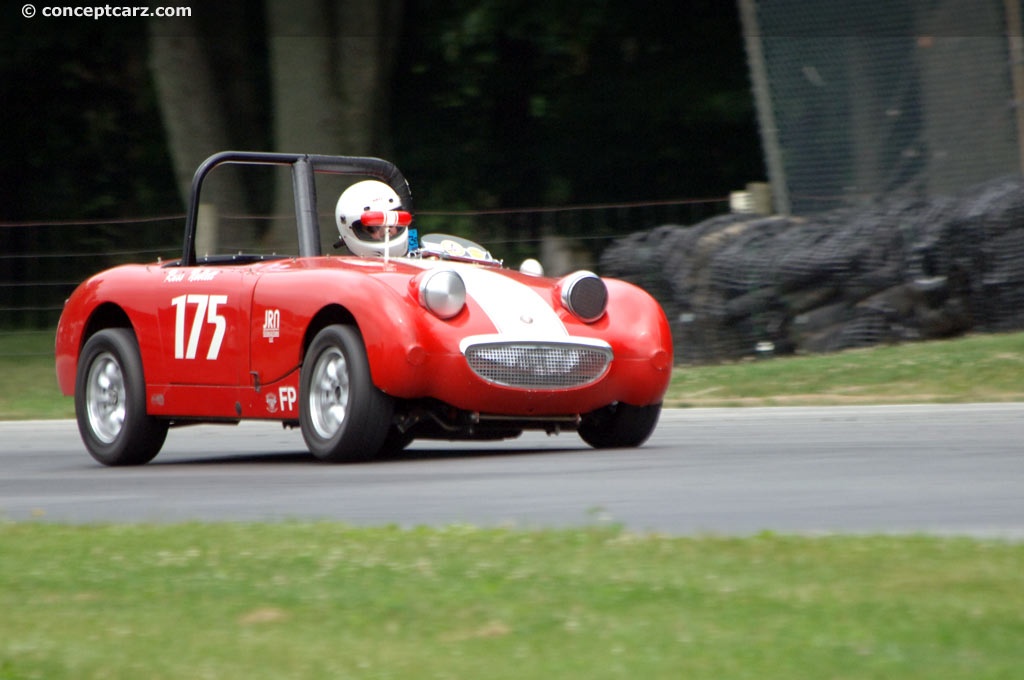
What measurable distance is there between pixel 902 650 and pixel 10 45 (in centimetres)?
2283

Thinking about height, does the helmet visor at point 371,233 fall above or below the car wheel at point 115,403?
above

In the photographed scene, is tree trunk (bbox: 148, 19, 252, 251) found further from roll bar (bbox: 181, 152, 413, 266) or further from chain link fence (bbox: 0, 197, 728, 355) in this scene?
roll bar (bbox: 181, 152, 413, 266)

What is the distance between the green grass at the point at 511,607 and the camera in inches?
164

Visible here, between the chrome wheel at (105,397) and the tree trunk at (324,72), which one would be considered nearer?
the chrome wheel at (105,397)

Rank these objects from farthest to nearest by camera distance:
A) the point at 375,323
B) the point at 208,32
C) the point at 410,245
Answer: the point at 208,32 < the point at 410,245 < the point at 375,323

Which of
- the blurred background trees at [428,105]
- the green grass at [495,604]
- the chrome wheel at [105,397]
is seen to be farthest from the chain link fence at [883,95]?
the green grass at [495,604]

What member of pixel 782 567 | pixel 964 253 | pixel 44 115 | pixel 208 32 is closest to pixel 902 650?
pixel 782 567

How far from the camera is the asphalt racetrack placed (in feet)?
22.1

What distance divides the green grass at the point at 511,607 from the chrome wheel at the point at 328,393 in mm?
3195

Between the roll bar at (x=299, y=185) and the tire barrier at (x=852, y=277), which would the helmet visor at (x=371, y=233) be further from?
the tire barrier at (x=852, y=277)

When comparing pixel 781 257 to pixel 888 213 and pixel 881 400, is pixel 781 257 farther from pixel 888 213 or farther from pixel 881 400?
pixel 881 400

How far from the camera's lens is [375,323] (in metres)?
9.23

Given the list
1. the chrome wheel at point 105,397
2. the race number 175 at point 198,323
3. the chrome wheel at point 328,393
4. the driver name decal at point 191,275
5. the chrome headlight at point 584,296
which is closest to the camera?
the chrome wheel at point 328,393

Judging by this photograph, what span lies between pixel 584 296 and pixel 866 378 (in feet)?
18.2
